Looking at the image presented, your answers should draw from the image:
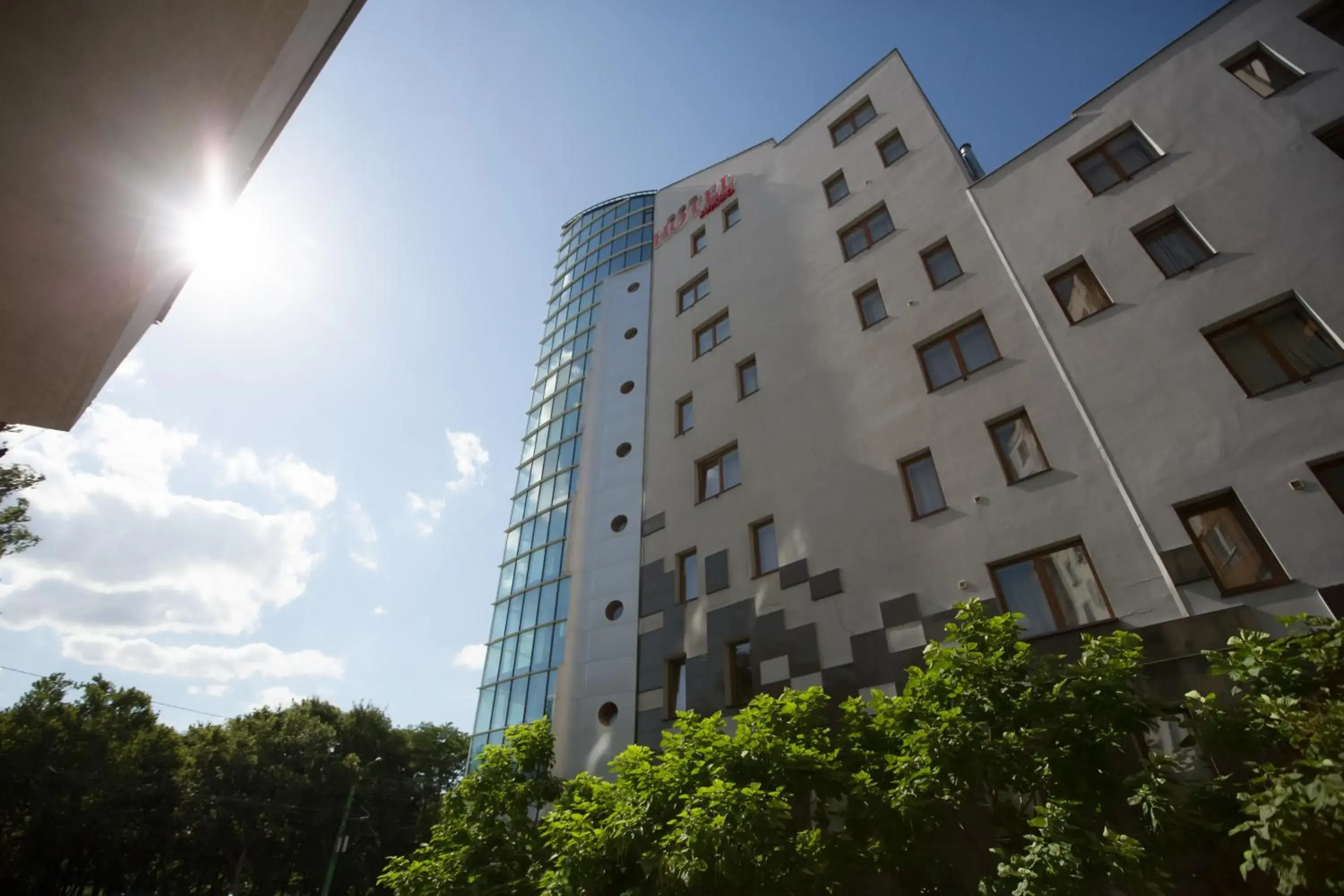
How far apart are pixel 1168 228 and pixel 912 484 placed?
8145 millimetres

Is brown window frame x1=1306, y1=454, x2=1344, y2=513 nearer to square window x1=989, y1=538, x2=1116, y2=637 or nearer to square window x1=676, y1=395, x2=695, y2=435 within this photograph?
square window x1=989, y1=538, x2=1116, y2=637

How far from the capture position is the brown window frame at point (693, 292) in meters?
27.0

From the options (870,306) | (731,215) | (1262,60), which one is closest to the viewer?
(1262,60)

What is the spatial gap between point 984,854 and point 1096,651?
13.7 feet

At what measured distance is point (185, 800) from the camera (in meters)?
36.0

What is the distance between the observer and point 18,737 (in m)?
31.8

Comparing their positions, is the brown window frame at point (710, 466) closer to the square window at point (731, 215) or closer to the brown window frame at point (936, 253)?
the brown window frame at point (936, 253)

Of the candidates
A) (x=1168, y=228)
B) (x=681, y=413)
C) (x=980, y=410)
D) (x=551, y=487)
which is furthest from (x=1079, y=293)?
(x=551, y=487)

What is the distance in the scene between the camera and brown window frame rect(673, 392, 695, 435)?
2331cm

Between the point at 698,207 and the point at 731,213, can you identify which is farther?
the point at 698,207

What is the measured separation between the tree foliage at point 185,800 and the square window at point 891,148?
1465 inches

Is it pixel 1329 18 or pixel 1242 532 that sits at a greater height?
pixel 1329 18

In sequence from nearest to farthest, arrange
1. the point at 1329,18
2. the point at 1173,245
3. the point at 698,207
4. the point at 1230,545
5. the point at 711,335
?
the point at 1230,545 < the point at 1173,245 < the point at 1329,18 < the point at 711,335 < the point at 698,207

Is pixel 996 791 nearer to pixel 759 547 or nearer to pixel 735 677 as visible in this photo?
pixel 735 677
